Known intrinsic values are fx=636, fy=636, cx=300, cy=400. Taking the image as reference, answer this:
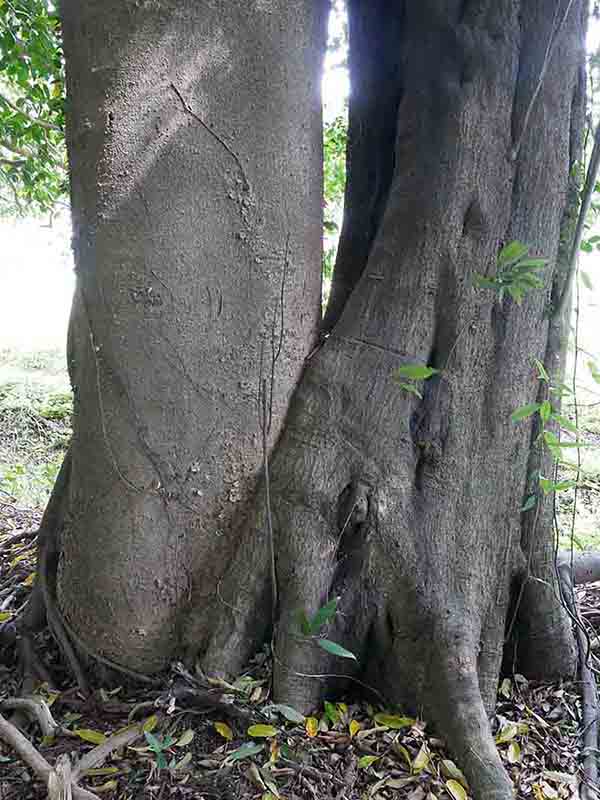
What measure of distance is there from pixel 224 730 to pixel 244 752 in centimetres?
11

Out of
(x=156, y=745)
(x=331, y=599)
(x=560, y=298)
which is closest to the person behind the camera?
(x=156, y=745)

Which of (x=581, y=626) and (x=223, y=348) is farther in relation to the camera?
(x=581, y=626)

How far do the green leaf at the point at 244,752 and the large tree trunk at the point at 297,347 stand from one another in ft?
0.56

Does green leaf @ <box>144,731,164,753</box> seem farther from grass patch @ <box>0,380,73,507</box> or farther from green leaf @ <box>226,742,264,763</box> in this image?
grass patch @ <box>0,380,73,507</box>

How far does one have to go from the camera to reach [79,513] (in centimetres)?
181

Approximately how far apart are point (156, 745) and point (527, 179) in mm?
1763

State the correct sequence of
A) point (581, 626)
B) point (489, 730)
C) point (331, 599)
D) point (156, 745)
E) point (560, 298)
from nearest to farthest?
point (156, 745)
point (489, 730)
point (331, 599)
point (560, 298)
point (581, 626)

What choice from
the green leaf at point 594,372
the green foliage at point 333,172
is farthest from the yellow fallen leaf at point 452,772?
the green foliage at point 333,172

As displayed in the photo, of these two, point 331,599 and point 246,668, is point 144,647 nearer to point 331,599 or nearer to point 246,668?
point 246,668

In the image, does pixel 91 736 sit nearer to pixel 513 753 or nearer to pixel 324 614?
pixel 324 614

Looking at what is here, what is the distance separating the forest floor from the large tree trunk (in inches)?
2.9

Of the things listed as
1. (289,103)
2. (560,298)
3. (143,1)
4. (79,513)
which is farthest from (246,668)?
(143,1)

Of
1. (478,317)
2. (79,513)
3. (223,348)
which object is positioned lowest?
(79,513)

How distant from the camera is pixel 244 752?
4.94 ft
